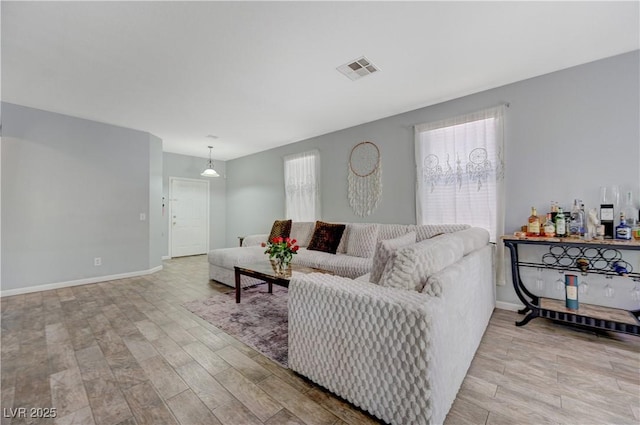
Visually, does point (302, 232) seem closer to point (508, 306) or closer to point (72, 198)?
point (508, 306)

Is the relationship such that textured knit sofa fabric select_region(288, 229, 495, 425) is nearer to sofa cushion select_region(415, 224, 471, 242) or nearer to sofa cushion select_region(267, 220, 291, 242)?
sofa cushion select_region(415, 224, 471, 242)

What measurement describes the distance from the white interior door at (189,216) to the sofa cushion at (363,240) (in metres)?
4.50

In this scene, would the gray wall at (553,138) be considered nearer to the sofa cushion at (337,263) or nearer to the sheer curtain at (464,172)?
the sheer curtain at (464,172)

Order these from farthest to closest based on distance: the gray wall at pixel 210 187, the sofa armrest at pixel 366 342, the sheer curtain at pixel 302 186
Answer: the gray wall at pixel 210 187, the sheer curtain at pixel 302 186, the sofa armrest at pixel 366 342

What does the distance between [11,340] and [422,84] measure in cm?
457

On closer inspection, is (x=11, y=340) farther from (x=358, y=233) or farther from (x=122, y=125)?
(x=358, y=233)

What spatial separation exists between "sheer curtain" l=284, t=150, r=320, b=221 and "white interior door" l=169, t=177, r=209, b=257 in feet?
8.93

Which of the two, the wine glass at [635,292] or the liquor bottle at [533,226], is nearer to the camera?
the wine glass at [635,292]

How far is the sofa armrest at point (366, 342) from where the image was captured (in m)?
1.12

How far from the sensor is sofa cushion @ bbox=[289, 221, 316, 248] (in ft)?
14.6

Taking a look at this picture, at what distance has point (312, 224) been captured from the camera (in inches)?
180

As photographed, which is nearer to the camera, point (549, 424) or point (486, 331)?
point (549, 424)

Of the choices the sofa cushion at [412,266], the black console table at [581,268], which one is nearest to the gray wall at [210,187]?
the sofa cushion at [412,266]

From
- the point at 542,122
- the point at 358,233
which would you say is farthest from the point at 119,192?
the point at 542,122
